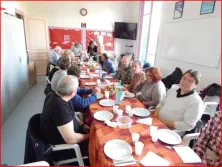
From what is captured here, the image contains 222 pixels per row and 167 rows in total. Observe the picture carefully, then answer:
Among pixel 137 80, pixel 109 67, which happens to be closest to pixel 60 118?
pixel 137 80

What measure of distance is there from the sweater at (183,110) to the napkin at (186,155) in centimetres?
50

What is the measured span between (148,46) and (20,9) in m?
4.12

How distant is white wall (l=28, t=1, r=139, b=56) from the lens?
546 cm

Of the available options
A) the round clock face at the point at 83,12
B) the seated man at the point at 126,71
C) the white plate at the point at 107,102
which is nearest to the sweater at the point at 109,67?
the seated man at the point at 126,71

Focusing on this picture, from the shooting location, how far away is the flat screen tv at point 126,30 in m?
5.91

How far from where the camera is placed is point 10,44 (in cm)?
294

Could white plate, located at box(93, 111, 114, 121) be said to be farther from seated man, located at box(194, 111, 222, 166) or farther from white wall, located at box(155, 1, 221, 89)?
white wall, located at box(155, 1, 221, 89)

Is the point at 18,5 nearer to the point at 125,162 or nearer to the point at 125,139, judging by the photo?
the point at 125,139

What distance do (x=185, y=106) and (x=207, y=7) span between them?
2.22 m

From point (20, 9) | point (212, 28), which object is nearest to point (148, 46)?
point (212, 28)

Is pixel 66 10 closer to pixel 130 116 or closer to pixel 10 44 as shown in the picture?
pixel 10 44

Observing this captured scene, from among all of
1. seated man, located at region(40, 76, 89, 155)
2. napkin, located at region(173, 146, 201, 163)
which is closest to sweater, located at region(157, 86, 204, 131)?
napkin, located at region(173, 146, 201, 163)

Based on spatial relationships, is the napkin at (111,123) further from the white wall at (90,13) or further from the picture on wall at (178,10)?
the white wall at (90,13)

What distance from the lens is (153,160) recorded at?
990 millimetres
